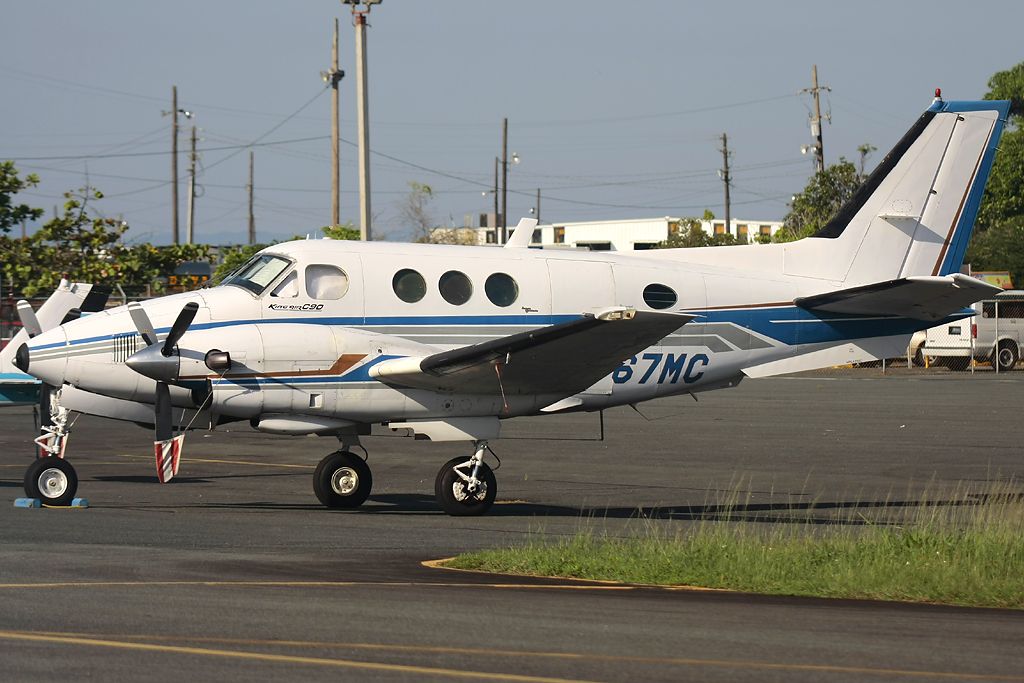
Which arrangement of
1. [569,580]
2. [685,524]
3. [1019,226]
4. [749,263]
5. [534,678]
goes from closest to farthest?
[534,678] → [569,580] → [685,524] → [749,263] → [1019,226]

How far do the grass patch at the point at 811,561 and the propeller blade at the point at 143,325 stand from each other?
5.20m

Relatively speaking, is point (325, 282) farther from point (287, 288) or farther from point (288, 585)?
point (288, 585)

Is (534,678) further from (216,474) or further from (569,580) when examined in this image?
(216,474)

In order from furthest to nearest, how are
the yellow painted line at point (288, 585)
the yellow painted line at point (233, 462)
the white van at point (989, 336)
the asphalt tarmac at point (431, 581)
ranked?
the white van at point (989, 336)
the yellow painted line at point (233, 462)
the yellow painted line at point (288, 585)
the asphalt tarmac at point (431, 581)

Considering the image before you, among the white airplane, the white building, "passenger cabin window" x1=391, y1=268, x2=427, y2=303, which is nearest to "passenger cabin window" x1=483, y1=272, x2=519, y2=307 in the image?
the white airplane

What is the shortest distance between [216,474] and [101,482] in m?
2.01

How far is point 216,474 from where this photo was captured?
2112 centimetres

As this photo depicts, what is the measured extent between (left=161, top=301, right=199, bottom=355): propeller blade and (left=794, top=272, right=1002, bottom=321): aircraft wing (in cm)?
820


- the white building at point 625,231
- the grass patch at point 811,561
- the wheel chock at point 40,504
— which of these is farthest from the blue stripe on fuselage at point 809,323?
the white building at point 625,231

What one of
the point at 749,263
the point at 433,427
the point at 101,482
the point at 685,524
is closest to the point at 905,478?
the point at 749,263

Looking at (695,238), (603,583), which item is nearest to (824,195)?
(695,238)

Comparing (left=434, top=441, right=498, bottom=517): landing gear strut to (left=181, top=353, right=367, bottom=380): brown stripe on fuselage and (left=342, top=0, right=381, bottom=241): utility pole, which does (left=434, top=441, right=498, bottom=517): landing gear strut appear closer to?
(left=181, top=353, right=367, bottom=380): brown stripe on fuselage

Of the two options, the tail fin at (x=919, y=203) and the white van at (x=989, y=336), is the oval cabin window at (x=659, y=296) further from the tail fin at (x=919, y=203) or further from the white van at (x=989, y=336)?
the white van at (x=989, y=336)

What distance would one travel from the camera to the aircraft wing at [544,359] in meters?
15.3
